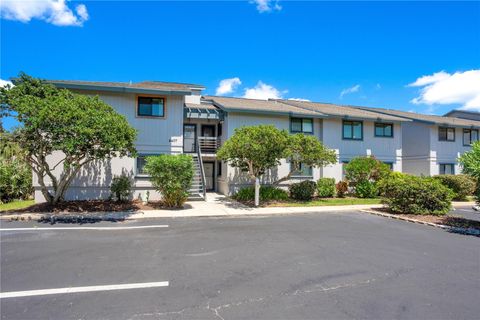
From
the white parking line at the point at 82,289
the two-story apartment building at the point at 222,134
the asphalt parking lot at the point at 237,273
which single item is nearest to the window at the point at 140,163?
the two-story apartment building at the point at 222,134

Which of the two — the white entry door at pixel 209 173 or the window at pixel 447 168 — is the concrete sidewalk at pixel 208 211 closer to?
the white entry door at pixel 209 173

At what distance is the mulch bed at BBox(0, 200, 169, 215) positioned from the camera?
458 inches

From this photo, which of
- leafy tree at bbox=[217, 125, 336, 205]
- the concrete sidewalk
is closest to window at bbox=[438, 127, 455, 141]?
the concrete sidewalk

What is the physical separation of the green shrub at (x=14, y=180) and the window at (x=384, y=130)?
23.2 m

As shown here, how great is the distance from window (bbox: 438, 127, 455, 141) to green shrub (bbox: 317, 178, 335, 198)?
1208cm

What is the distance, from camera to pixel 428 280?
5.19 metres

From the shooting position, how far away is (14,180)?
576 inches

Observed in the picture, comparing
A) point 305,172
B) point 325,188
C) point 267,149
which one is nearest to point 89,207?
point 267,149

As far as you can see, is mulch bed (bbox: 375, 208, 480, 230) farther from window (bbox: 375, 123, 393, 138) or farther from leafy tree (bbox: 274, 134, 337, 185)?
window (bbox: 375, 123, 393, 138)

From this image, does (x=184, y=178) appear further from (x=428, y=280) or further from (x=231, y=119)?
(x=428, y=280)

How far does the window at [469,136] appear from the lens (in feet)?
78.2

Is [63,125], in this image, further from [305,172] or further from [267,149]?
[305,172]

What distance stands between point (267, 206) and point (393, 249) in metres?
7.55

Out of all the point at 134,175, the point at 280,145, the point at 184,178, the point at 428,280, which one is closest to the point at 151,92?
the point at 134,175
